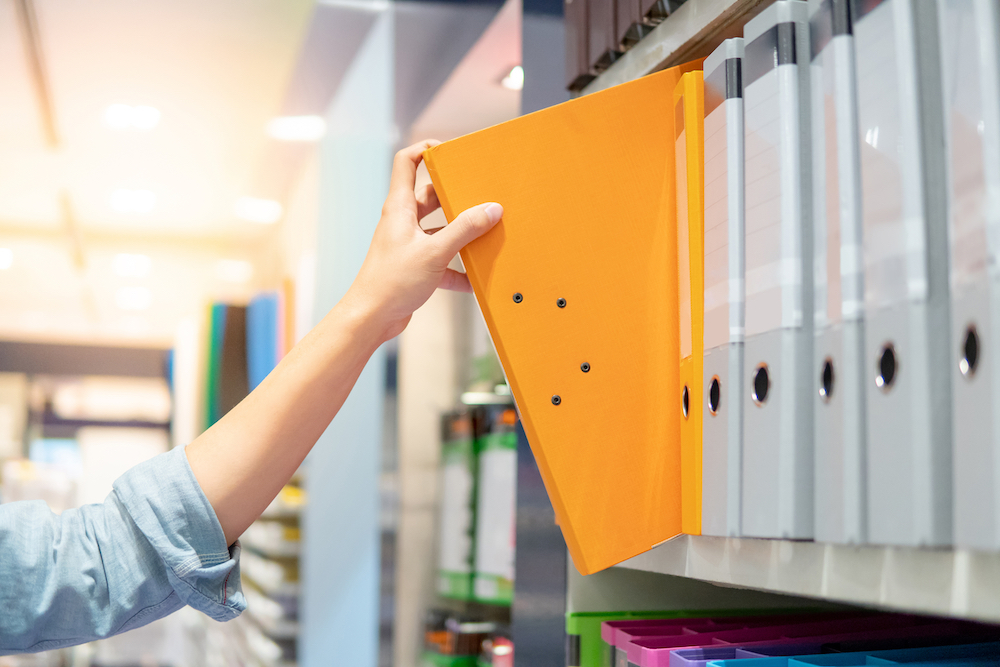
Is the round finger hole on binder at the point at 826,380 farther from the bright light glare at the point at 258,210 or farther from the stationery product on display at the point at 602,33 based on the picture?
the bright light glare at the point at 258,210

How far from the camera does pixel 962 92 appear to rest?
384 millimetres

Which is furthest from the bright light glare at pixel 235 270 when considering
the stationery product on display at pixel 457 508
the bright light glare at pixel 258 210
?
the stationery product on display at pixel 457 508

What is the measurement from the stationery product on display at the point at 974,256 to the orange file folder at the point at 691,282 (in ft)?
0.79

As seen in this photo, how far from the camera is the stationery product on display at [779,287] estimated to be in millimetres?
478

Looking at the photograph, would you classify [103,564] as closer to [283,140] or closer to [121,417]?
[283,140]

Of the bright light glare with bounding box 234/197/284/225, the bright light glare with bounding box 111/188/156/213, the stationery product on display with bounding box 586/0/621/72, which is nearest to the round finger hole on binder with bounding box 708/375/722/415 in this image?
the stationery product on display with bounding box 586/0/621/72

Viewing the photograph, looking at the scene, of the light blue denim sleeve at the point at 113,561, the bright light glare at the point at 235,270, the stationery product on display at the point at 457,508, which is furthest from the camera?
the bright light glare at the point at 235,270

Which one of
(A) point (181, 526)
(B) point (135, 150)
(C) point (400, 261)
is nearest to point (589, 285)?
(C) point (400, 261)

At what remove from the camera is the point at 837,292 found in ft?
1.49

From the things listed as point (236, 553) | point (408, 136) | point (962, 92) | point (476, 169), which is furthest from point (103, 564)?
point (408, 136)

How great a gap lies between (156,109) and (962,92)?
3.89 meters

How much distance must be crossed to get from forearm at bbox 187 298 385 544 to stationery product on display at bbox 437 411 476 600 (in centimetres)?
138

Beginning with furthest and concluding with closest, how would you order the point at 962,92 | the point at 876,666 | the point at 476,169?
the point at 476,169 < the point at 876,666 < the point at 962,92

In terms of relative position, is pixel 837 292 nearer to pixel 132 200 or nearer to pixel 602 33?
pixel 602 33
